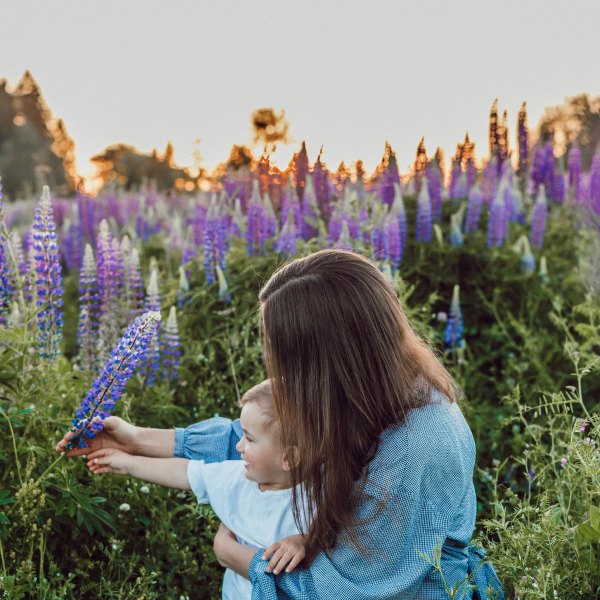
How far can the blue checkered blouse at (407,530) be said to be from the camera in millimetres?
1562

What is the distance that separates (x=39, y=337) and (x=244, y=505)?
114cm

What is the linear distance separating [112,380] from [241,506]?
1.97ft

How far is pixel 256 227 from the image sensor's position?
12.4 feet

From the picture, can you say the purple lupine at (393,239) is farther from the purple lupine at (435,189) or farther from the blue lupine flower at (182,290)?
the blue lupine flower at (182,290)

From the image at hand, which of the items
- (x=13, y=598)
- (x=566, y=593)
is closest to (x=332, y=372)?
(x=566, y=593)

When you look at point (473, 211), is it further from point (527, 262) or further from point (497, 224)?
point (527, 262)

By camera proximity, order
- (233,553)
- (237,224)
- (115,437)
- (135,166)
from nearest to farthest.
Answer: (233,553) < (115,437) < (237,224) < (135,166)

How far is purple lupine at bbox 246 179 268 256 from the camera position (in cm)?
376

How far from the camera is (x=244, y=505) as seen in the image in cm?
193

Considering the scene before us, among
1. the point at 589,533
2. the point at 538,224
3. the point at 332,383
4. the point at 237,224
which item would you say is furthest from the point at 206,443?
the point at 538,224

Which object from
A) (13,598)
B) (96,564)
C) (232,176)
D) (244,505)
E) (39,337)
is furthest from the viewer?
(232,176)

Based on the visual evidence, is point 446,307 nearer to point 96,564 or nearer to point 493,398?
point 493,398

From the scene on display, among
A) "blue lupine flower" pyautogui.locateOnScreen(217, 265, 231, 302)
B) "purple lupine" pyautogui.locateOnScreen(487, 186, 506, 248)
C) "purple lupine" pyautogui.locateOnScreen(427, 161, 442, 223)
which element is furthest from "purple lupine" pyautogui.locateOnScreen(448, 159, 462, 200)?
"blue lupine flower" pyautogui.locateOnScreen(217, 265, 231, 302)

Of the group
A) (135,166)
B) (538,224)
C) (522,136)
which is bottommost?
(538,224)
